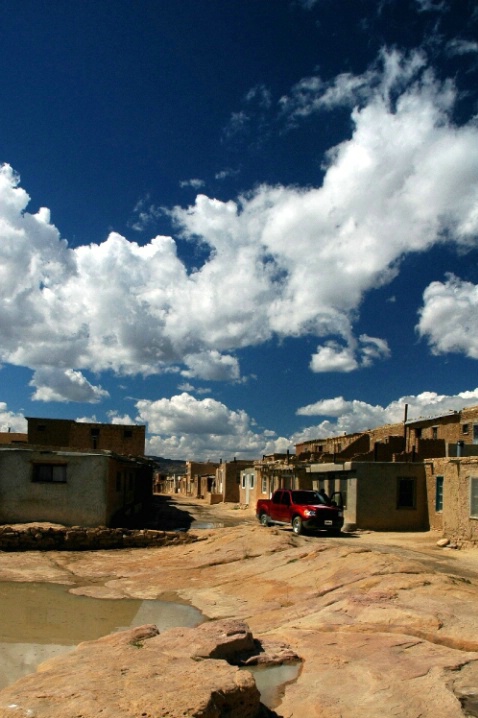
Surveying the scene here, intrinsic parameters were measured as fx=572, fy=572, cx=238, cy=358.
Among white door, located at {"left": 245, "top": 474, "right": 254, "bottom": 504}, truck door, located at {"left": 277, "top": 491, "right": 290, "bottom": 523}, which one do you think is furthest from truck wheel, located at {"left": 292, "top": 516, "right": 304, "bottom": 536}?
white door, located at {"left": 245, "top": 474, "right": 254, "bottom": 504}

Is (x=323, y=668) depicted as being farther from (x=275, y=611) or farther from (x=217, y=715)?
(x=275, y=611)

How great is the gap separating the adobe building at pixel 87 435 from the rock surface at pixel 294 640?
34.4 metres

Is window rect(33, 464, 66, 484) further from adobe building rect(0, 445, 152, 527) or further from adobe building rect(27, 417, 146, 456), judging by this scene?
adobe building rect(27, 417, 146, 456)

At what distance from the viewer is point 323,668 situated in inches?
297

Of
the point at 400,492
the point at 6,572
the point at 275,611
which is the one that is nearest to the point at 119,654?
the point at 275,611

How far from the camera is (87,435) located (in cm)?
5172

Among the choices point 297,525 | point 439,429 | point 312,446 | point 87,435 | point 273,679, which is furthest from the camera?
point 312,446

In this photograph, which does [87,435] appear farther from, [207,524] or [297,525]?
[297,525]

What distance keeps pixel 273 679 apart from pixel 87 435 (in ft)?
153

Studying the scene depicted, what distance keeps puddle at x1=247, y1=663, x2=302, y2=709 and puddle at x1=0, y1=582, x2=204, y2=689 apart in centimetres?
351

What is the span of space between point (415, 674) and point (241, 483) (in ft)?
142

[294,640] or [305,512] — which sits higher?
[305,512]

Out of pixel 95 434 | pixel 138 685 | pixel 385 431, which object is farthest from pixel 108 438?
pixel 138 685

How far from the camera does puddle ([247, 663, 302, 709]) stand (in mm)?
6738
